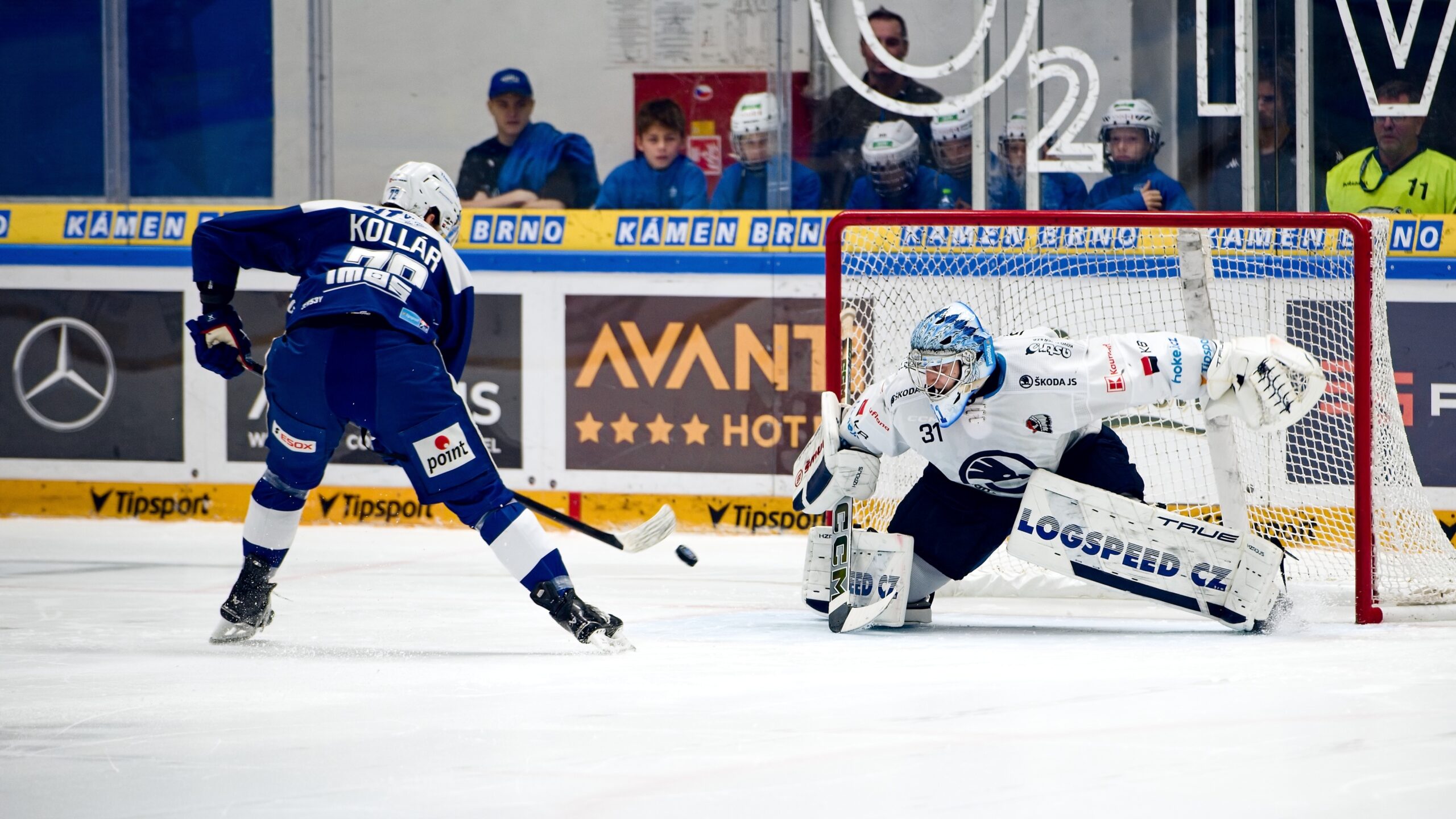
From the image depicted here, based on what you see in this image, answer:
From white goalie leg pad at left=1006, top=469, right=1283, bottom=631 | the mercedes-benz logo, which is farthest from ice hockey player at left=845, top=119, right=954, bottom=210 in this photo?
the mercedes-benz logo

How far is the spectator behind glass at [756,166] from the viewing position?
5559 mm

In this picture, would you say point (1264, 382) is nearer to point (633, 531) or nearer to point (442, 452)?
point (633, 531)

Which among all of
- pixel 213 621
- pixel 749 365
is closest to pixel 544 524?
pixel 749 365

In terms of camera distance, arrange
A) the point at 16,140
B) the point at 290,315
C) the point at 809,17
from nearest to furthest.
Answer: the point at 290,315 → the point at 809,17 → the point at 16,140

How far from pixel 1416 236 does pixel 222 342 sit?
399 cm

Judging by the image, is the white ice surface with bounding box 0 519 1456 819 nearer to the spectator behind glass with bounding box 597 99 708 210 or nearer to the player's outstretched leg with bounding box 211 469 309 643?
the player's outstretched leg with bounding box 211 469 309 643

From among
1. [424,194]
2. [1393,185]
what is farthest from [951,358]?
[1393,185]

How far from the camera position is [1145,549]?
3.42 m

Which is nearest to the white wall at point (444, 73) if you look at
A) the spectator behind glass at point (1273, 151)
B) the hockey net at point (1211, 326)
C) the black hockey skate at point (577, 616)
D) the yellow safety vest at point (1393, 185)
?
the hockey net at point (1211, 326)

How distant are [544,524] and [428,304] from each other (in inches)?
99.0

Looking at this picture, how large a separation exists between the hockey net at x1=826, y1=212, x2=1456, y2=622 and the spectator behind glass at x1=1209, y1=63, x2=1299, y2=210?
418 mm

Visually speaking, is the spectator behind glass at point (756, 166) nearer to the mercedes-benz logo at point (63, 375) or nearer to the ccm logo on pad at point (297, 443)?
the mercedes-benz logo at point (63, 375)

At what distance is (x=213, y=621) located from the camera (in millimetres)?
3766

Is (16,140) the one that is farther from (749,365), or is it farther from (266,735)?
(266,735)
